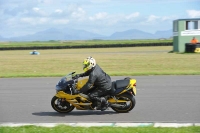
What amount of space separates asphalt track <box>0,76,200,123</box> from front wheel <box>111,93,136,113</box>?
14 centimetres

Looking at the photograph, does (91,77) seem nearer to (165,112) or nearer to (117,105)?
(117,105)

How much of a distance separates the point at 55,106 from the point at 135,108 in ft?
6.79

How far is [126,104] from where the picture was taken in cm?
1077

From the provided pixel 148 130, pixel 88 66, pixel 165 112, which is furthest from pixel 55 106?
pixel 148 130

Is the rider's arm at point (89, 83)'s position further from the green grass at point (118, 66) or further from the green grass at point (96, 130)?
the green grass at point (118, 66)

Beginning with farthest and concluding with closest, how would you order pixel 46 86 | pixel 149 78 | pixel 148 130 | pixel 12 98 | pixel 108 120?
1. pixel 149 78
2. pixel 46 86
3. pixel 12 98
4. pixel 108 120
5. pixel 148 130

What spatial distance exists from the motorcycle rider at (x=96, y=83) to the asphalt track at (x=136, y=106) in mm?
428

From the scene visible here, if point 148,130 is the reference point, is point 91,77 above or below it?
above

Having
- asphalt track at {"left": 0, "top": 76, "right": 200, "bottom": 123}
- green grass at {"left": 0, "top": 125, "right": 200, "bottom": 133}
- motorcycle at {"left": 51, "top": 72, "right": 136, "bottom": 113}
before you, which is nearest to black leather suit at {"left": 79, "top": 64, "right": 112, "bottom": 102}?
motorcycle at {"left": 51, "top": 72, "right": 136, "bottom": 113}

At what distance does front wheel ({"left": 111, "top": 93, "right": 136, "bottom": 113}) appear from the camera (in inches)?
420

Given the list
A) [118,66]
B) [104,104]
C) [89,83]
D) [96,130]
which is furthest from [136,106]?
[118,66]

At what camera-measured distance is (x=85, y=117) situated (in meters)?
10.5

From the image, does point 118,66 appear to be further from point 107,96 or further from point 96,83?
point 96,83

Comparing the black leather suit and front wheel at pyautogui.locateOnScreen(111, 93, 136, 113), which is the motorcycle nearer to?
front wheel at pyautogui.locateOnScreen(111, 93, 136, 113)
